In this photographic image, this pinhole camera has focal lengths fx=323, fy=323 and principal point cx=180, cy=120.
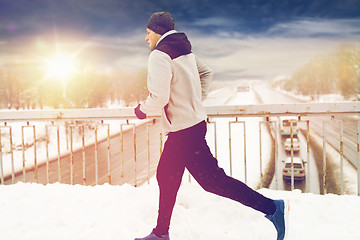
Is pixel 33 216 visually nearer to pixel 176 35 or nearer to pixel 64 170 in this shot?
pixel 176 35

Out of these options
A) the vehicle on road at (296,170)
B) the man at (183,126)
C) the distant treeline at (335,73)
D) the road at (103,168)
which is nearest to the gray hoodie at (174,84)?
the man at (183,126)

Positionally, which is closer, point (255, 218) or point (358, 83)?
point (255, 218)

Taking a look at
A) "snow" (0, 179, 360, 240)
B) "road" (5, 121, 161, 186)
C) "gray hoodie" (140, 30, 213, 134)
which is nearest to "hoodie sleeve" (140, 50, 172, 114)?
"gray hoodie" (140, 30, 213, 134)

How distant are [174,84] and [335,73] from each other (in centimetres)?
7026

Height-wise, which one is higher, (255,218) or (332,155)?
(255,218)

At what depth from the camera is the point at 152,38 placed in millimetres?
2156

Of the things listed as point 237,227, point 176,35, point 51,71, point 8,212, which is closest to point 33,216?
point 8,212

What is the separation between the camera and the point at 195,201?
9.94ft

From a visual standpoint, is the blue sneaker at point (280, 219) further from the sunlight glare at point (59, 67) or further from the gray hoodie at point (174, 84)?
the sunlight glare at point (59, 67)

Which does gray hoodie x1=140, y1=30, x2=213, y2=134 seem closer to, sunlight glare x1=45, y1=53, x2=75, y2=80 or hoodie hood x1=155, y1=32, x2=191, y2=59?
hoodie hood x1=155, y1=32, x2=191, y2=59

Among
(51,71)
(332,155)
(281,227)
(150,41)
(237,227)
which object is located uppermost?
(51,71)

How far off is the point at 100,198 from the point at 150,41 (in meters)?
1.81

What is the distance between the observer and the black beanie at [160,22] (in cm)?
210

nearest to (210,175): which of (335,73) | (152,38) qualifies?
(152,38)
